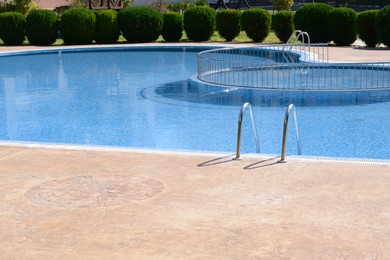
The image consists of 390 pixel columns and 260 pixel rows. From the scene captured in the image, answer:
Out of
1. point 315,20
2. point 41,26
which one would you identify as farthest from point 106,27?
point 315,20

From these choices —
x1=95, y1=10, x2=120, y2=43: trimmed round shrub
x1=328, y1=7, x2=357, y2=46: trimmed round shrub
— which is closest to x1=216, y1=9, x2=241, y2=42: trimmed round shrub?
x1=95, y1=10, x2=120, y2=43: trimmed round shrub

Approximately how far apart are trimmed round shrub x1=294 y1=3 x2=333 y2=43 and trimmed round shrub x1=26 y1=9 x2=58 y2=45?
33.7 feet

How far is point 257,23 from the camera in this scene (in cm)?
2744

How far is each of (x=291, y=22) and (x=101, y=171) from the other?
2079 cm

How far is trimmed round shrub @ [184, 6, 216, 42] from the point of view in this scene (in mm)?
28578

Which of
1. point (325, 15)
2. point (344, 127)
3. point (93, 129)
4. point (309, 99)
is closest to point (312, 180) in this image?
point (344, 127)

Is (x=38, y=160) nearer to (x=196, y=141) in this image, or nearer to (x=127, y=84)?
(x=196, y=141)

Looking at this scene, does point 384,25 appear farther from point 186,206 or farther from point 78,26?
point 186,206

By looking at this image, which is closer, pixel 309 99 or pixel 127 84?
pixel 309 99

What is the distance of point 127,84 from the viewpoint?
57.2 feet

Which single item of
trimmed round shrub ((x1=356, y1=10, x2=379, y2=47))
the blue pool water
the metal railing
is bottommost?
the blue pool water

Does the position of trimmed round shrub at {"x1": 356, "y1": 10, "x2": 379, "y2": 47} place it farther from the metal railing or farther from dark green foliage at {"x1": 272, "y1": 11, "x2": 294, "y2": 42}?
dark green foliage at {"x1": 272, "y1": 11, "x2": 294, "y2": 42}

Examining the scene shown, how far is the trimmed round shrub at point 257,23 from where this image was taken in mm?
27267

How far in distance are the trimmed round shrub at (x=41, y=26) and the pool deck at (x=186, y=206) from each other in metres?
20.7
